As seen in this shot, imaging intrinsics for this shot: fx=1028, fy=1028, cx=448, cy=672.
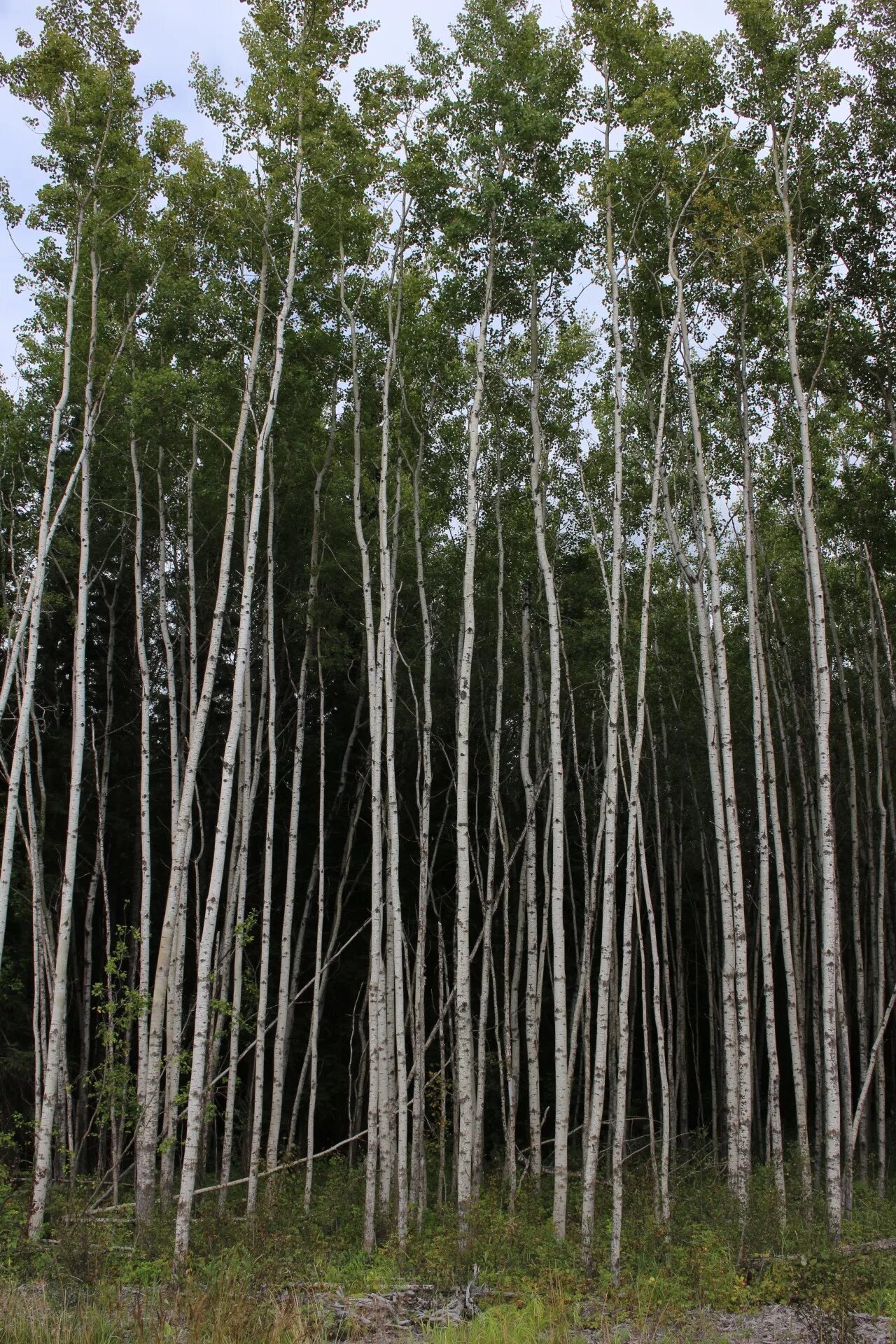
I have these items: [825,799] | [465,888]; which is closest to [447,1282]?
[465,888]

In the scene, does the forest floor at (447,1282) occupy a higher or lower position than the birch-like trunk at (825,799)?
lower

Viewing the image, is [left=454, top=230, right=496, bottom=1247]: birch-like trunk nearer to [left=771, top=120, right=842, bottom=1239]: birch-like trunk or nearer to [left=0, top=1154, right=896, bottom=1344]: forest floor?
[left=0, top=1154, right=896, bottom=1344]: forest floor

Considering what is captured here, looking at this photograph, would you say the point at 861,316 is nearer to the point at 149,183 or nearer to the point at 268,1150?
the point at 149,183

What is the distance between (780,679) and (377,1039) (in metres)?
10.3

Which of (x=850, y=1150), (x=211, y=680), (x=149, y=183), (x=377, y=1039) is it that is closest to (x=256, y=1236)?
(x=377, y=1039)

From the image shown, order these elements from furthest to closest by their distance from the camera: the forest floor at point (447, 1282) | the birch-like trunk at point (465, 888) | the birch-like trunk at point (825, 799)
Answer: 1. the birch-like trunk at point (465, 888)
2. the birch-like trunk at point (825, 799)
3. the forest floor at point (447, 1282)

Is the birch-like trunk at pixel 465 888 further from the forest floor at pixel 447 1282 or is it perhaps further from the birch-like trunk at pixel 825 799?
the birch-like trunk at pixel 825 799

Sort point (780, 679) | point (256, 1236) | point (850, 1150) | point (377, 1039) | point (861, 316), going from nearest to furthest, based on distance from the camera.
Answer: point (256, 1236)
point (377, 1039)
point (850, 1150)
point (861, 316)
point (780, 679)

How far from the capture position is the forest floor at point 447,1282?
5.93 meters

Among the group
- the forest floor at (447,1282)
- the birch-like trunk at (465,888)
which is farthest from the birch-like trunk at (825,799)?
the birch-like trunk at (465,888)

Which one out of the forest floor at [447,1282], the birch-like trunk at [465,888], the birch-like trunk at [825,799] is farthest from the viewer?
the birch-like trunk at [465,888]

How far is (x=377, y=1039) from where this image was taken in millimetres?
10086

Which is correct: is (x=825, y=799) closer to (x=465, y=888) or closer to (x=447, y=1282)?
(x=465, y=888)

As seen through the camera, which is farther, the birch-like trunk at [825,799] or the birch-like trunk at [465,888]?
the birch-like trunk at [465,888]
